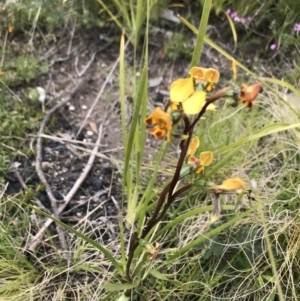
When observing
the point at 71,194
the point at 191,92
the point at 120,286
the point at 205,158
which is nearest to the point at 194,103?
the point at 191,92

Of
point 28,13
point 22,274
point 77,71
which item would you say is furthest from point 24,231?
point 28,13

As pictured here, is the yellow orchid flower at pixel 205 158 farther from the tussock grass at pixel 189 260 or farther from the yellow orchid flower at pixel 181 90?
the tussock grass at pixel 189 260

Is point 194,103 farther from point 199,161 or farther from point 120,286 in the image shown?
point 120,286

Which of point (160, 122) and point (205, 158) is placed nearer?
point (160, 122)

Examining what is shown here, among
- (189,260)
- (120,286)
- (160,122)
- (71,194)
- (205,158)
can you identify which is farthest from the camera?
(71,194)

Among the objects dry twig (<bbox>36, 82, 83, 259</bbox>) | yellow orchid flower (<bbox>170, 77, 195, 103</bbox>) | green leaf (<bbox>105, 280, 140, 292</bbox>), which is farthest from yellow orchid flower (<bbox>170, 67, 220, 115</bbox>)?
dry twig (<bbox>36, 82, 83, 259</bbox>)

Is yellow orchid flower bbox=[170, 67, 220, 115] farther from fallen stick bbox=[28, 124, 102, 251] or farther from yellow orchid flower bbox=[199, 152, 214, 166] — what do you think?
fallen stick bbox=[28, 124, 102, 251]

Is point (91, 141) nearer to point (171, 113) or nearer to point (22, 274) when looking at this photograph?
point (22, 274)
